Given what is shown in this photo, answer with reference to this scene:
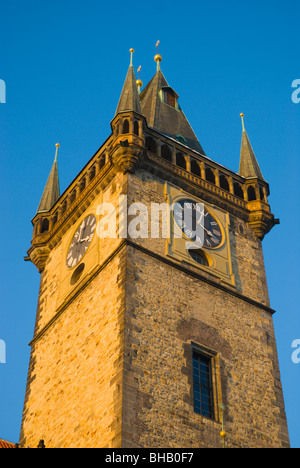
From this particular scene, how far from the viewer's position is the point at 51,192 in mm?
35656

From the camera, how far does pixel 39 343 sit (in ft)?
98.0

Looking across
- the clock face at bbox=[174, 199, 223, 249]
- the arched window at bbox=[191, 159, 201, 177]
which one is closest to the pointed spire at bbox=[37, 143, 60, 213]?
the arched window at bbox=[191, 159, 201, 177]

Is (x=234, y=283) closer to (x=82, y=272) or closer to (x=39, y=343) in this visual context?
(x=82, y=272)

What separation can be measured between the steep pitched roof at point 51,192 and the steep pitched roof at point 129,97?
5353mm

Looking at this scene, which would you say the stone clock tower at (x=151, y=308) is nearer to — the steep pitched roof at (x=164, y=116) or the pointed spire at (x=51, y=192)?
the pointed spire at (x=51, y=192)

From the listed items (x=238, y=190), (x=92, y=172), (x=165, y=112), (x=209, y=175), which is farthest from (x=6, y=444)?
(x=165, y=112)

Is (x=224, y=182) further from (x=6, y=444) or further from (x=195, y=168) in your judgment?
(x=6, y=444)

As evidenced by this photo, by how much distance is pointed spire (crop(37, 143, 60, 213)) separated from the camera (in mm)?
34875

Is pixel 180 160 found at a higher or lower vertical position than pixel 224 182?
higher

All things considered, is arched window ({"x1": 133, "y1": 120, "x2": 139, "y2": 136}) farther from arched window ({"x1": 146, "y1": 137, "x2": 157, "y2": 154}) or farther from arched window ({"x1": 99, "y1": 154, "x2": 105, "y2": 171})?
arched window ({"x1": 99, "y1": 154, "x2": 105, "y2": 171})

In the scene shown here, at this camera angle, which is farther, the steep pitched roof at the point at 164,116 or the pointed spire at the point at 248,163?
the steep pitched roof at the point at 164,116

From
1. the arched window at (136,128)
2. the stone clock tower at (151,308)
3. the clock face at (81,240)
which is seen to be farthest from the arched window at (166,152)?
the clock face at (81,240)

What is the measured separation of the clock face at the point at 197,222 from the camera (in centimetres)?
2947
